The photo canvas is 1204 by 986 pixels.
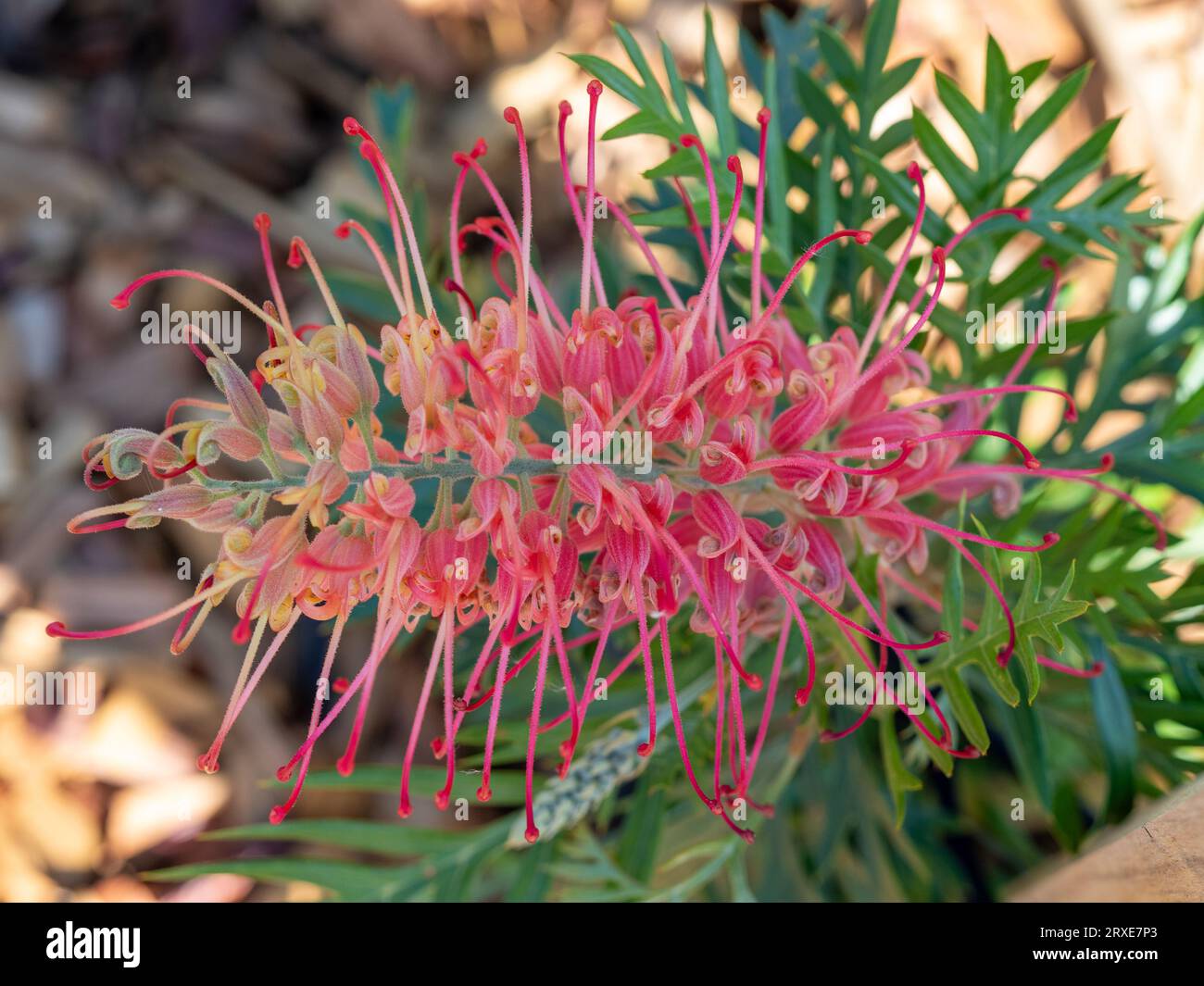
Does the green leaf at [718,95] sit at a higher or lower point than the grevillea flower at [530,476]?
higher

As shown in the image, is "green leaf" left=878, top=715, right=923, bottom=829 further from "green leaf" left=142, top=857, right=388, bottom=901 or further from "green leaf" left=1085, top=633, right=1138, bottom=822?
"green leaf" left=142, top=857, right=388, bottom=901

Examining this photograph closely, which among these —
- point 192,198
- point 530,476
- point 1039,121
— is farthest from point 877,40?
point 192,198

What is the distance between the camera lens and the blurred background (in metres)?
1.00

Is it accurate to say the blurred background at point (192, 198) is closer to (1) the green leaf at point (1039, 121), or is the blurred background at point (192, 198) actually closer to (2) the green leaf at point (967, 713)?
(1) the green leaf at point (1039, 121)

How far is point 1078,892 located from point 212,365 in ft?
1.82

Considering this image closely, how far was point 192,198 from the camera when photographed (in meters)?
1.14

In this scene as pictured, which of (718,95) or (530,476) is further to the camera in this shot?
(718,95)

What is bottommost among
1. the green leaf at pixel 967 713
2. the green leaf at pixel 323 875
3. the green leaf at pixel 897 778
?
the green leaf at pixel 323 875

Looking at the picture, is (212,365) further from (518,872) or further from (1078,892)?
(1078,892)

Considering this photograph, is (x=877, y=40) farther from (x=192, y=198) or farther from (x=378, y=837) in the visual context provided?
(x=192, y=198)

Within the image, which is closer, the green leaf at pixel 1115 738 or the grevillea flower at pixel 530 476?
the grevillea flower at pixel 530 476

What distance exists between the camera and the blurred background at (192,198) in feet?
3.27

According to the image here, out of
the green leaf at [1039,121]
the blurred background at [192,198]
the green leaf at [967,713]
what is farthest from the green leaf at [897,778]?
the blurred background at [192,198]

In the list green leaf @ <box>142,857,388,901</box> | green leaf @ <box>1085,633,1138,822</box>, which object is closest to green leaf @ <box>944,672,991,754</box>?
green leaf @ <box>1085,633,1138,822</box>
